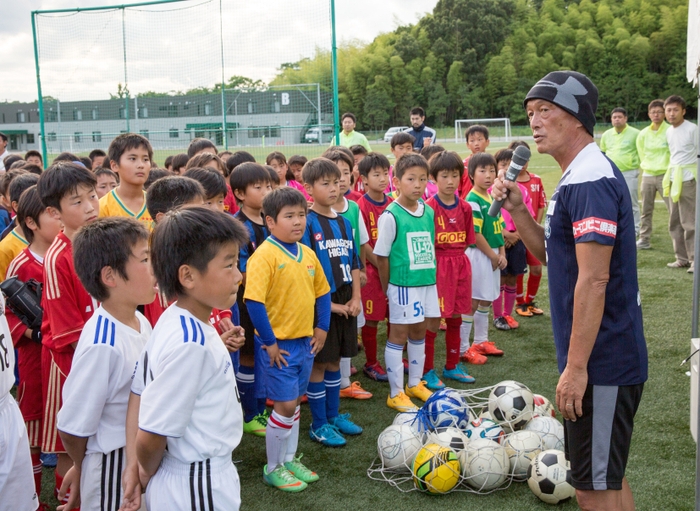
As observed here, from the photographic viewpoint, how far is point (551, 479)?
320 cm

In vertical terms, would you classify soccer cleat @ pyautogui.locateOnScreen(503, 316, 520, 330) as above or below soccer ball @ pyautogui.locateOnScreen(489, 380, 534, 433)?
below

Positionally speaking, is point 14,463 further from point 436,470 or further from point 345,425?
point 345,425

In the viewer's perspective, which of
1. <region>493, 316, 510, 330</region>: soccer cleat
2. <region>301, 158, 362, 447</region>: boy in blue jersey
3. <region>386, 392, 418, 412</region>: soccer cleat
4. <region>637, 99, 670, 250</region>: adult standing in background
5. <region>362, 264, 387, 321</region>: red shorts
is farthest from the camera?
<region>637, 99, 670, 250</region>: adult standing in background

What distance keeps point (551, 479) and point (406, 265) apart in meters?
1.88

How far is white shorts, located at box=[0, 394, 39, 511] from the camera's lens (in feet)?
7.06

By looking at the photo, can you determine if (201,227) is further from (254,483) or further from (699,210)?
(699,210)

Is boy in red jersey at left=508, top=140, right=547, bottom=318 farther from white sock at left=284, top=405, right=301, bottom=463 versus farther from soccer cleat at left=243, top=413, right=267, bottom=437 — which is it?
white sock at left=284, top=405, right=301, bottom=463

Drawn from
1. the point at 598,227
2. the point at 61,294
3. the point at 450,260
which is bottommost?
the point at 450,260

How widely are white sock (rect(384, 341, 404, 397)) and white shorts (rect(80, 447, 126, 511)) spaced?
2.64m

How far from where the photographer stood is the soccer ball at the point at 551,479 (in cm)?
319

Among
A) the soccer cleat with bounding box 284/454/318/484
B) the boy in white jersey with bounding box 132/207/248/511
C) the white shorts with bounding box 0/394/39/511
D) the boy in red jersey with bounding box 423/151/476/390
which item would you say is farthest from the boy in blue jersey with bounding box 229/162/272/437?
the boy in white jersey with bounding box 132/207/248/511

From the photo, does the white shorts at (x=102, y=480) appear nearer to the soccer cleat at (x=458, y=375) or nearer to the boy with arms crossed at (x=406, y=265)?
the boy with arms crossed at (x=406, y=265)

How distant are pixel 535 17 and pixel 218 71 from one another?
203ft

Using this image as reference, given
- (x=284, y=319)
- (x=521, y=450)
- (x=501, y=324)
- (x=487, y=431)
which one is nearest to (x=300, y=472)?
(x=284, y=319)
